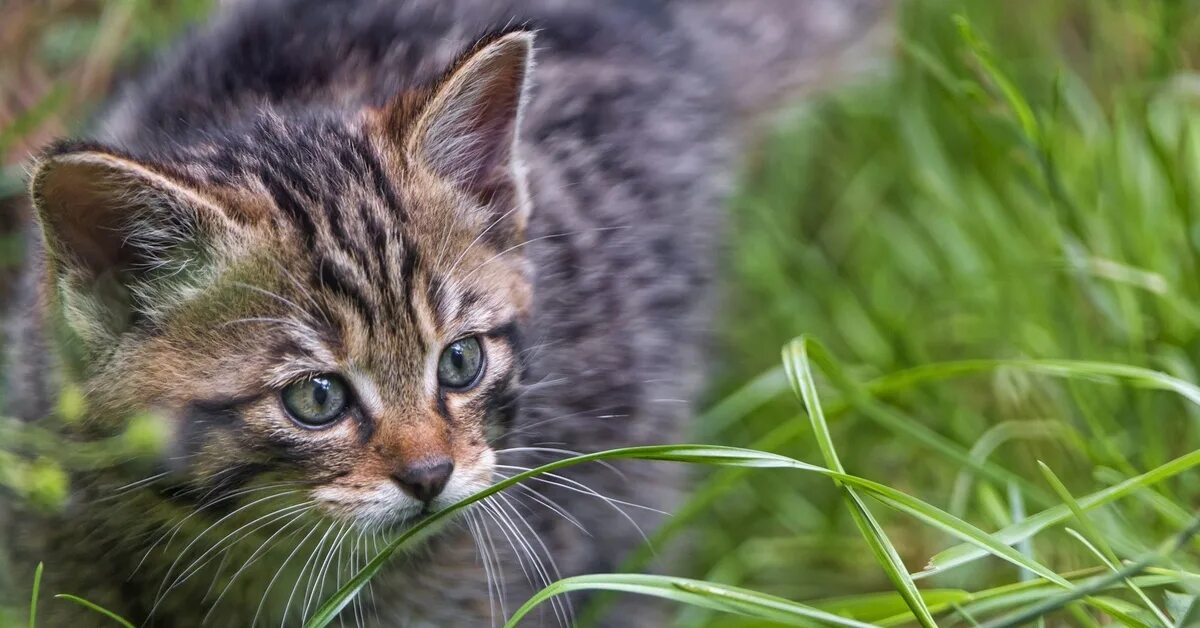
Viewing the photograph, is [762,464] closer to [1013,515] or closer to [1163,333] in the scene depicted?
[1013,515]

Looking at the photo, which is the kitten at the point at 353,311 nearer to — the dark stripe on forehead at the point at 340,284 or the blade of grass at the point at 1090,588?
the dark stripe on forehead at the point at 340,284

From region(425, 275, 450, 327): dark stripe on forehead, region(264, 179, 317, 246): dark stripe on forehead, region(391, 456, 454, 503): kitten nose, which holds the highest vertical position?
region(264, 179, 317, 246): dark stripe on forehead

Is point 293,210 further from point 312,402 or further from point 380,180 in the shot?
point 312,402

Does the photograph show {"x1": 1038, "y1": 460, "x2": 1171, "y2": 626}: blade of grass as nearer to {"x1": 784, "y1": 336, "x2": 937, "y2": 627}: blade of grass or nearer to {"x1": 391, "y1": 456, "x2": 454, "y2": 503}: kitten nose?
{"x1": 784, "y1": 336, "x2": 937, "y2": 627}: blade of grass

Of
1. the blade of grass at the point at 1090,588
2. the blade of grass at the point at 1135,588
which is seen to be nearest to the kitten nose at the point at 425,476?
the blade of grass at the point at 1090,588

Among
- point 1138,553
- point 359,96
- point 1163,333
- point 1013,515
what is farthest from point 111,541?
point 1163,333

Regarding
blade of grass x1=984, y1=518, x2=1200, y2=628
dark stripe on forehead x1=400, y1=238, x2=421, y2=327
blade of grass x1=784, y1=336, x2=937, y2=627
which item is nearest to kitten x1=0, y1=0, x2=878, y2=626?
dark stripe on forehead x1=400, y1=238, x2=421, y2=327

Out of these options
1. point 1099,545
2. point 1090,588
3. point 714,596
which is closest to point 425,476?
point 714,596
